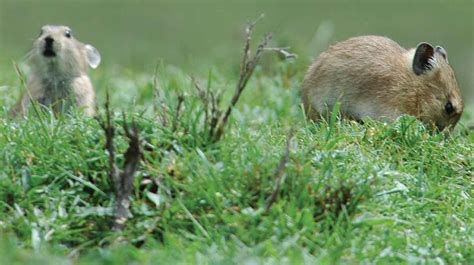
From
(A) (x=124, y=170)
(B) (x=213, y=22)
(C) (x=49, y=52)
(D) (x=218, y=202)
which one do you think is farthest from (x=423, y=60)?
(B) (x=213, y=22)

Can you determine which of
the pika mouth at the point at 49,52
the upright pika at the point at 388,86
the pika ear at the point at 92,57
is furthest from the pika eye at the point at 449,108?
the pika mouth at the point at 49,52

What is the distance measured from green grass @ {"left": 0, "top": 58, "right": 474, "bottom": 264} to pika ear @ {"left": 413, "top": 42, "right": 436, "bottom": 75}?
1679mm

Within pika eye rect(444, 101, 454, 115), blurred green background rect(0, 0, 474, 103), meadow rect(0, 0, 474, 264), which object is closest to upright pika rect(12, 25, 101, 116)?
meadow rect(0, 0, 474, 264)

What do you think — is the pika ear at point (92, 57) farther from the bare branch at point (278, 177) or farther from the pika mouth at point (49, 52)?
the bare branch at point (278, 177)

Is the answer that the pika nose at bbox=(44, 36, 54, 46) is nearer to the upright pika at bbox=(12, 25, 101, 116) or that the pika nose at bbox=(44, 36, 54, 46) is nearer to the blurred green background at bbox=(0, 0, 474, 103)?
the upright pika at bbox=(12, 25, 101, 116)

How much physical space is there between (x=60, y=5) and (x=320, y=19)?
177 inches

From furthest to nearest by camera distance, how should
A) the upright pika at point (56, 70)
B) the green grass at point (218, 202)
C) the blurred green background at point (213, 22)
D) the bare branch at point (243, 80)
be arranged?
1. the blurred green background at point (213, 22)
2. the upright pika at point (56, 70)
3. the bare branch at point (243, 80)
4. the green grass at point (218, 202)

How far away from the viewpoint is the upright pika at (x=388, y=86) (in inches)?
315

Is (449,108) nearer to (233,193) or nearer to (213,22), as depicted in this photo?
(233,193)

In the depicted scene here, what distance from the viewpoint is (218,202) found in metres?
5.70

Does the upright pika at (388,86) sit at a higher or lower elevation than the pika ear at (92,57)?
lower

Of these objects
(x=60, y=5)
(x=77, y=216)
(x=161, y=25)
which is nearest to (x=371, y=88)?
(x=77, y=216)

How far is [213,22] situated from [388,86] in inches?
458

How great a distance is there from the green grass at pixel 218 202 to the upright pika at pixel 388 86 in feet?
4.83
